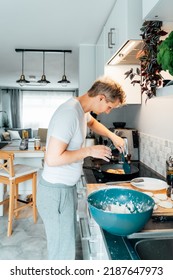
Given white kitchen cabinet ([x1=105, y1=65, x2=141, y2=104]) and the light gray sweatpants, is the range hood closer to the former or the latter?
white kitchen cabinet ([x1=105, y1=65, x2=141, y2=104])

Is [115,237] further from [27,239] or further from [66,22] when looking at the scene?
[66,22]

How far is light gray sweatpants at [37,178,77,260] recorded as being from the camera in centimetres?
133

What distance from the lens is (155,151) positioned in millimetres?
1806

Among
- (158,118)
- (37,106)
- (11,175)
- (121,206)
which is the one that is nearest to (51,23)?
(158,118)

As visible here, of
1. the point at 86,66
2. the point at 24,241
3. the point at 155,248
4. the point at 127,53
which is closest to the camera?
the point at 155,248

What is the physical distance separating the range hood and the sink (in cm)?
114

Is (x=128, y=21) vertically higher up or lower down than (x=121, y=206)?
higher up

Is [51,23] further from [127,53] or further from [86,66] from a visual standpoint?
[127,53]

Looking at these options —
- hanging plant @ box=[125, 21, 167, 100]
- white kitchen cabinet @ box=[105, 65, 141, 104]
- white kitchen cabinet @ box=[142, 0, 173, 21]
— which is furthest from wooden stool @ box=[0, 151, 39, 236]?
white kitchen cabinet @ box=[142, 0, 173, 21]

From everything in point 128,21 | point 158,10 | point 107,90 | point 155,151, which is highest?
point 128,21

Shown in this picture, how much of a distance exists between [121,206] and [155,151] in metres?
0.92

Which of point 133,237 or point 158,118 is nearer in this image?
point 133,237
